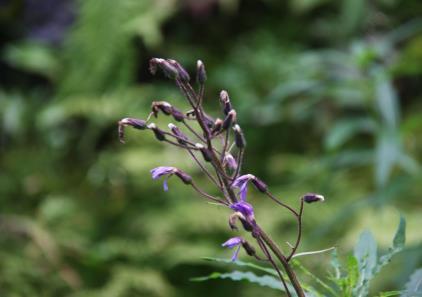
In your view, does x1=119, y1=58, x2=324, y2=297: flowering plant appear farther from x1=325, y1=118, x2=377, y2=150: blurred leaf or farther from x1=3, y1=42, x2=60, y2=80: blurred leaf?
x1=3, y1=42, x2=60, y2=80: blurred leaf

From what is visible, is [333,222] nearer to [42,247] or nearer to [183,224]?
[183,224]

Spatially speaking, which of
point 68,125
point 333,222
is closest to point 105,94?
point 68,125

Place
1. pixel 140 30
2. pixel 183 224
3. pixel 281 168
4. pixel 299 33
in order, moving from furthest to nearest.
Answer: pixel 299 33, pixel 140 30, pixel 281 168, pixel 183 224

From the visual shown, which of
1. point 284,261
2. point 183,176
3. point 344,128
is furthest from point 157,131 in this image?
point 344,128

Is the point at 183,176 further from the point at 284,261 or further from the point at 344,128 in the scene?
the point at 344,128

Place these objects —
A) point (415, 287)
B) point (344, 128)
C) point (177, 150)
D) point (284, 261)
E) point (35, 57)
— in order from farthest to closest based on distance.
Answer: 1. point (35, 57)
2. point (177, 150)
3. point (344, 128)
4. point (415, 287)
5. point (284, 261)

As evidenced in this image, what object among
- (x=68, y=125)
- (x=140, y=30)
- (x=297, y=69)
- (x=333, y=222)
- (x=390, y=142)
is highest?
(x=140, y=30)

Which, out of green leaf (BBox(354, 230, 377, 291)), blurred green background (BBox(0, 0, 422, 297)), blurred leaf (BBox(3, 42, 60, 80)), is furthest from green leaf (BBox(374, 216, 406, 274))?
blurred leaf (BBox(3, 42, 60, 80))

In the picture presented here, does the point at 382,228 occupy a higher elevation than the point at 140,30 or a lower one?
lower

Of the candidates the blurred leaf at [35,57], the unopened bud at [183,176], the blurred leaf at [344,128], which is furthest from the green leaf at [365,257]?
the blurred leaf at [35,57]
